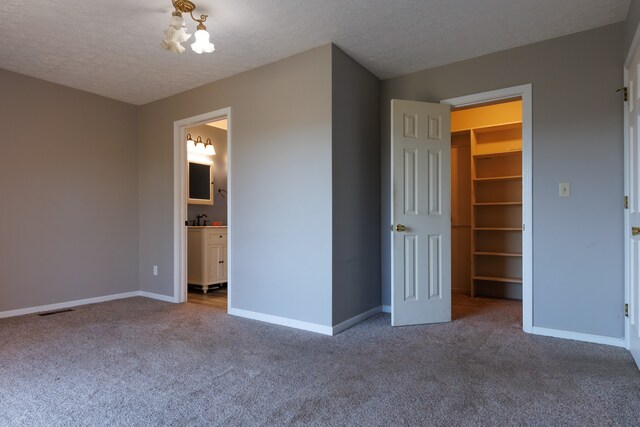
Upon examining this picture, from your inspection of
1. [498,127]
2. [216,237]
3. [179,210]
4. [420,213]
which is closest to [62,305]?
[179,210]

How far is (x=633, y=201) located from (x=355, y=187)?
1.96 m

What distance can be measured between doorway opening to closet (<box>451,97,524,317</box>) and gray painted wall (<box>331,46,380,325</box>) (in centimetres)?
133

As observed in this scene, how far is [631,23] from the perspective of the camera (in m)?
2.47

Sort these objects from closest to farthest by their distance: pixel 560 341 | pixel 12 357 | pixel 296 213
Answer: pixel 12 357
pixel 560 341
pixel 296 213

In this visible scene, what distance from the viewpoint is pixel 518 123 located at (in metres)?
4.28

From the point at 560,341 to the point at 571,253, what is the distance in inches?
26.0

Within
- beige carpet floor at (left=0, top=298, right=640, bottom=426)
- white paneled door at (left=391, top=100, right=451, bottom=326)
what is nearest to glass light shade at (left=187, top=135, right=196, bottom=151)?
beige carpet floor at (left=0, top=298, right=640, bottom=426)

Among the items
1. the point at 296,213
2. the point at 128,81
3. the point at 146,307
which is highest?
the point at 128,81

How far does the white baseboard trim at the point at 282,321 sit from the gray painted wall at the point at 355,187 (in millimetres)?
122

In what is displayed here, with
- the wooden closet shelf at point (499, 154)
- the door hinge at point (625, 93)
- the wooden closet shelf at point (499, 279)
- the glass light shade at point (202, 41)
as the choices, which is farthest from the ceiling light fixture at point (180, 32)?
the wooden closet shelf at point (499, 279)

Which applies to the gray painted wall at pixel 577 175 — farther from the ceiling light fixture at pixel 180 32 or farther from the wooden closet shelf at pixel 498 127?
the ceiling light fixture at pixel 180 32

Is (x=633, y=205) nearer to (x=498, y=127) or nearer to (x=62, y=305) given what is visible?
(x=498, y=127)

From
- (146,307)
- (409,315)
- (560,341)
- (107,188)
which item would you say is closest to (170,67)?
(107,188)

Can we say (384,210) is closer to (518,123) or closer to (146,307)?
(518,123)
